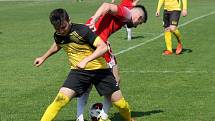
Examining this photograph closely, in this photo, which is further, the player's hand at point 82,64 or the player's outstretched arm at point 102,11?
the player's outstretched arm at point 102,11

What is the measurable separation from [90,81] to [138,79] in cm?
449

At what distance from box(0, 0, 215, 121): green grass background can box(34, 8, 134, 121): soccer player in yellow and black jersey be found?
1.16 metres

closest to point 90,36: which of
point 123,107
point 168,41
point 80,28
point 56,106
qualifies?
point 80,28

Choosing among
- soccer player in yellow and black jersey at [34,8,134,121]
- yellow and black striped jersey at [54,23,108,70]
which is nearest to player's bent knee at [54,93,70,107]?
soccer player in yellow and black jersey at [34,8,134,121]

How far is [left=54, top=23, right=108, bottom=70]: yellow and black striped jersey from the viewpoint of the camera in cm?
708

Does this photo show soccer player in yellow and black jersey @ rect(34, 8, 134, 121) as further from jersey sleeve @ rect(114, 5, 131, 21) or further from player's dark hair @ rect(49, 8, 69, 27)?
jersey sleeve @ rect(114, 5, 131, 21)

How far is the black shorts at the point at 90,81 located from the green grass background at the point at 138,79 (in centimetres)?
114

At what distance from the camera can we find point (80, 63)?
267 inches

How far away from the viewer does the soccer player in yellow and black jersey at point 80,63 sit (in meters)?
6.94

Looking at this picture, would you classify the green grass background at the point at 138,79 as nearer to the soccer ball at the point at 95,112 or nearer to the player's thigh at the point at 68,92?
the soccer ball at the point at 95,112

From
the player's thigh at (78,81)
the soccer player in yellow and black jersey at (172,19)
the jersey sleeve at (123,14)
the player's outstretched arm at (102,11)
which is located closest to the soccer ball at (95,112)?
the player's thigh at (78,81)

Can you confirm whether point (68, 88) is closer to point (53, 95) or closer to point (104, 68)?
point (104, 68)

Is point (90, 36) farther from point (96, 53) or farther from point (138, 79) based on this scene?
point (138, 79)

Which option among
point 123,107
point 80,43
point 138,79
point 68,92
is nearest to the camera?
point 80,43
